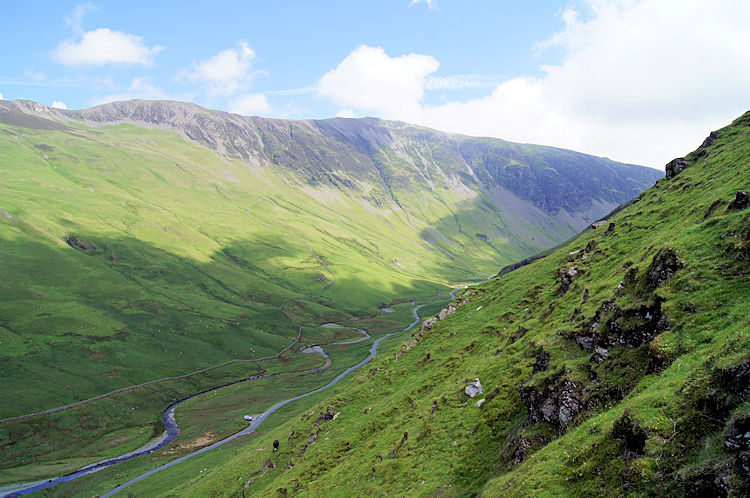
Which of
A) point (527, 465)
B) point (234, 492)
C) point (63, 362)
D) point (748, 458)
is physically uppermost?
point (63, 362)

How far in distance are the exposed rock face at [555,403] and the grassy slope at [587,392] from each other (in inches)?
9.6

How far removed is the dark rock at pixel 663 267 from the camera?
25.6 meters

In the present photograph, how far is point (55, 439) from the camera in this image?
410ft

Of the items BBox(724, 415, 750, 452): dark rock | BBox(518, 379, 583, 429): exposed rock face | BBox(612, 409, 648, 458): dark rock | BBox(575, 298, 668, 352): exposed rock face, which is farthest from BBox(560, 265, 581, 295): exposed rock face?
BBox(724, 415, 750, 452): dark rock

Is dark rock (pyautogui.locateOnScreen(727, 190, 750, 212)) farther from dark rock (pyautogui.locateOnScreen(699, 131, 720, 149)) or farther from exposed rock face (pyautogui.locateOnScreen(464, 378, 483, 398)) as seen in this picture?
→ dark rock (pyautogui.locateOnScreen(699, 131, 720, 149))

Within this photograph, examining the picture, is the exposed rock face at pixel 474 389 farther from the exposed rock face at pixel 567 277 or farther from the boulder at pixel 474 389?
the exposed rock face at pixel 567 277

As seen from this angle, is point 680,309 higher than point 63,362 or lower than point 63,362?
lower

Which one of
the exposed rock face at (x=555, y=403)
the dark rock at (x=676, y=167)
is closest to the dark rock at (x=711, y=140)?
the dark rock at (x=676, y=167)

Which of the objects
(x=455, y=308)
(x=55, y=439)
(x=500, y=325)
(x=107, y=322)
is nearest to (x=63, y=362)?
(x=107, y=322)

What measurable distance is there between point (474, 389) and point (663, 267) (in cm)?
2151

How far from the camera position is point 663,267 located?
26.4 metres

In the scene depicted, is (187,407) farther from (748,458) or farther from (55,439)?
(748,458)

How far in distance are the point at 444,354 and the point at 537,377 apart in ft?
105

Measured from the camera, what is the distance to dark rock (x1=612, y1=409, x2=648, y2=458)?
52.5 ft
